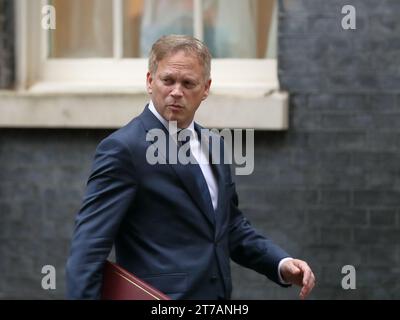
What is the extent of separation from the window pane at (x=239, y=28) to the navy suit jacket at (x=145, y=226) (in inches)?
133

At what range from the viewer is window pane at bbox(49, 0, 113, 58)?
7.10m

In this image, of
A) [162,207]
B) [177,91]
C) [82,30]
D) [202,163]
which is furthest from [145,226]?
[82,30]

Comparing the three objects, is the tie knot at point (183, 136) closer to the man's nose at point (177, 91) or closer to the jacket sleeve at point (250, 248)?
the man's nose at point (177, 91)

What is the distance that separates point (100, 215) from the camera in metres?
3.38

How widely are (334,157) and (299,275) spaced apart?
2851mm

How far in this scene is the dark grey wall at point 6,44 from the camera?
695cm

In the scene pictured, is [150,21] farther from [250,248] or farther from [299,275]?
[299,275]

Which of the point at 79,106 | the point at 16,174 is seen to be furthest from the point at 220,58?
the point at 16,174

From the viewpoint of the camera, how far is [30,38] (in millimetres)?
7074

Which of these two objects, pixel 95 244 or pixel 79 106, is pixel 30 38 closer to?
pixel 79 106

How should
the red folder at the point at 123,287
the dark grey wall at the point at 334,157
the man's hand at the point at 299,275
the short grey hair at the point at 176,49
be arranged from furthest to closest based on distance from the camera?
the dark grey wall at the point at 334,157 < the man's hand at the point at 299,275 < the short grey hair at the point at 176,49 < the red folder at the point at 123,287

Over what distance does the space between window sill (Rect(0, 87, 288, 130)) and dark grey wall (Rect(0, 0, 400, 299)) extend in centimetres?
14

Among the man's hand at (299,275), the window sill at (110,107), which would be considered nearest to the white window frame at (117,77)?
the window sill at (110,107)
